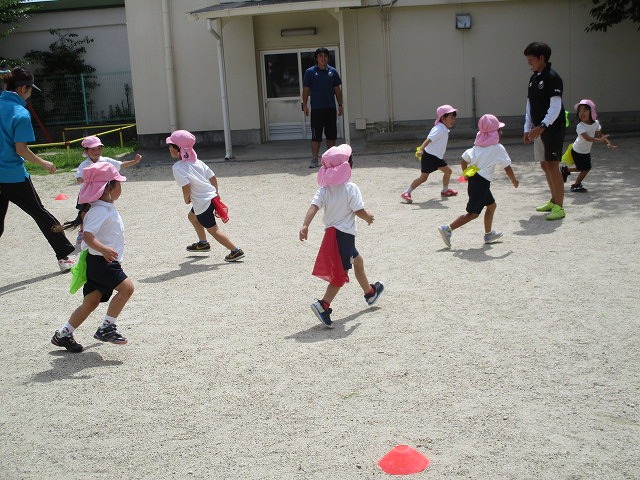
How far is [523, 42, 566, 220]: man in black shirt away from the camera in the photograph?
922 centimetres

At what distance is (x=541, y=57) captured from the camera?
9188 mm

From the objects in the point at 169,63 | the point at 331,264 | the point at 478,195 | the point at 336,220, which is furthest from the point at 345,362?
the point at 169,63

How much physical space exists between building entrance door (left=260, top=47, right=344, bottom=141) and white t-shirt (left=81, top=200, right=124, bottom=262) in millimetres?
12923

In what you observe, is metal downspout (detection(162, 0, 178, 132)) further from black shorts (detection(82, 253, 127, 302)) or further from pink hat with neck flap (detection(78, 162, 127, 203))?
black shorts (detection(82, 253, 127, 302))

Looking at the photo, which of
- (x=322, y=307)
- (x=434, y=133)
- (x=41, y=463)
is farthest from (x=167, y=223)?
(x=41, y=463)

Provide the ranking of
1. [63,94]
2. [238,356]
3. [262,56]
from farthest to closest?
[63,94] < [262,56] < [238,356]

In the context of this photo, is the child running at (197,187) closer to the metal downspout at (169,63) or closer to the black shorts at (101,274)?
the black shorts at (101,274)

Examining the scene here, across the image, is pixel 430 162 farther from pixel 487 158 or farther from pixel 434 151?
pixel 487 158

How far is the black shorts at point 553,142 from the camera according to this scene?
9.40m

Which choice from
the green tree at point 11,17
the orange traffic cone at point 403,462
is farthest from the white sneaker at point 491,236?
the green tree at point 11,17

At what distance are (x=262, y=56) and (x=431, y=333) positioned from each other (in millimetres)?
13836

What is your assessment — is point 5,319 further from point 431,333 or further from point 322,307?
point 431,333

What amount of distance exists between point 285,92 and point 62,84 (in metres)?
8.31

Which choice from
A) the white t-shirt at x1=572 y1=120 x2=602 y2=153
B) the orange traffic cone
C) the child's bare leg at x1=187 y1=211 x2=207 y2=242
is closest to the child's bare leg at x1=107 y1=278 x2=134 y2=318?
the orange traffic cone
